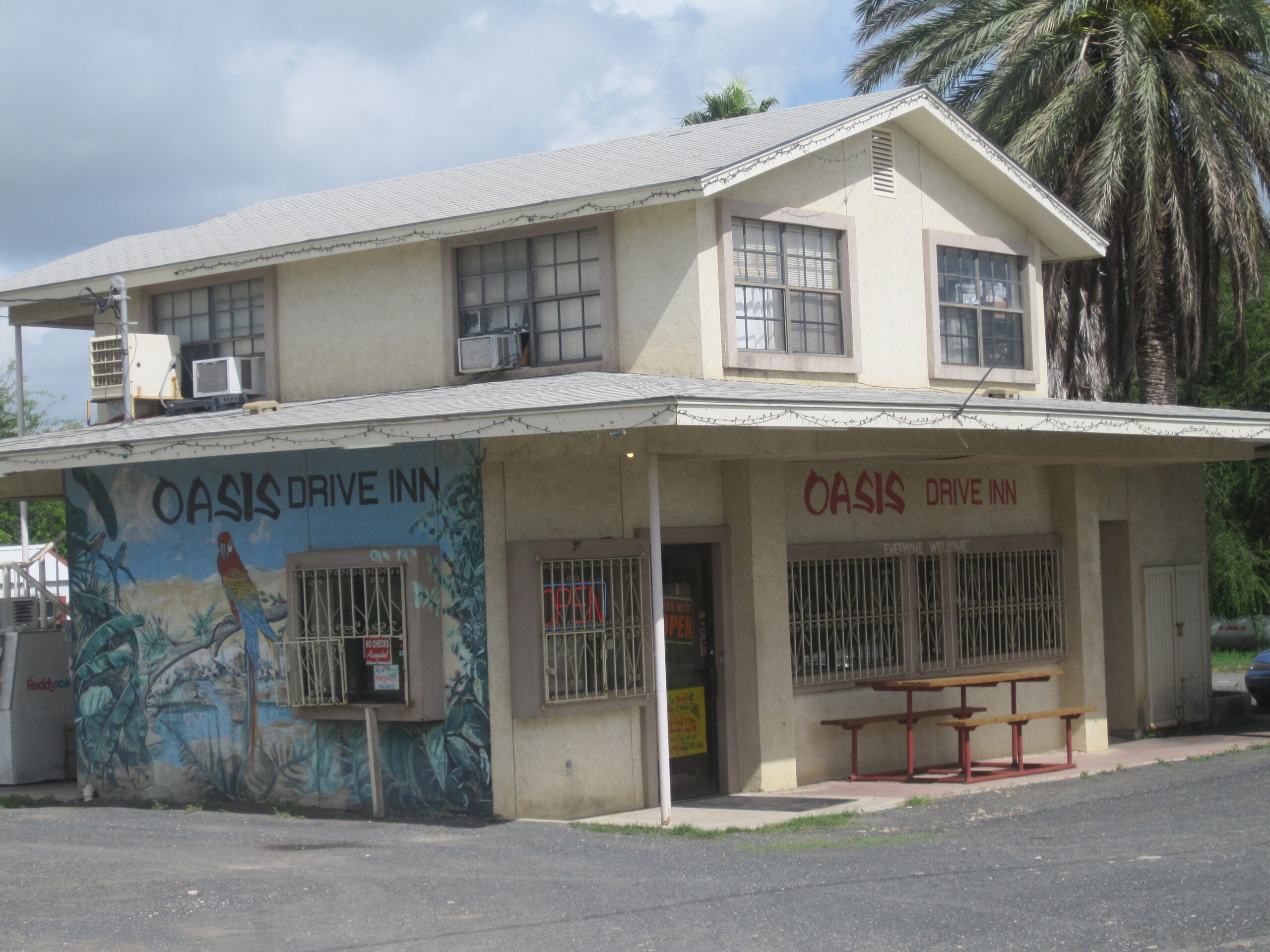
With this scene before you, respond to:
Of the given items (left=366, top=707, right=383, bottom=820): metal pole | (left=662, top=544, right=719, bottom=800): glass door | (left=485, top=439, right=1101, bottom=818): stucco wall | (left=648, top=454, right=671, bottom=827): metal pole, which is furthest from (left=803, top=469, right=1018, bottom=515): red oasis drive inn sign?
(left=366, top=707, right=383, bottom=820): metal pole

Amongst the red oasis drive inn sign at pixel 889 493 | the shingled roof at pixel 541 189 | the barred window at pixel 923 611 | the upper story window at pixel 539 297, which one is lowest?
the barred window at pixel 923 611

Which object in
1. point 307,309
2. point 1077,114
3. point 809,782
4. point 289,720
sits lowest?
point 809,782

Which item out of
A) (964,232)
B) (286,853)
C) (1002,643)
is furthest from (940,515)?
(286,853)

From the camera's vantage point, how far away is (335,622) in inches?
511

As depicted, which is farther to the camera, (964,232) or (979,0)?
(979,0)

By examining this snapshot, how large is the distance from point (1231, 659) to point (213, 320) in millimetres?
24573

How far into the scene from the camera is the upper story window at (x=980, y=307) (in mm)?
15562

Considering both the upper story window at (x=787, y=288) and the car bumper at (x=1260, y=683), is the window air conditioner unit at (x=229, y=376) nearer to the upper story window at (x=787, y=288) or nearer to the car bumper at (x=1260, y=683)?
the upper story window at (x=787, y=288)

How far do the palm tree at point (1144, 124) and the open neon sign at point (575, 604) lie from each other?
940cm

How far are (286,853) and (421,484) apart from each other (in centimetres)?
331

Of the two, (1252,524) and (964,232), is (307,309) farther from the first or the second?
(1252,524)

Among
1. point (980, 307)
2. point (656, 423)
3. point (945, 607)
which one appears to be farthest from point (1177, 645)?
point (656, 423)

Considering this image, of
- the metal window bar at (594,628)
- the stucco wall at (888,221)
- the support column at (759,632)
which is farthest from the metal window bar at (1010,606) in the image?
the metal window bar at (594,628)

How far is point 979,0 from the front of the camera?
20688mm
